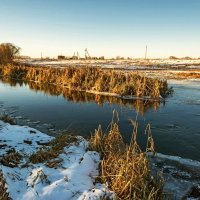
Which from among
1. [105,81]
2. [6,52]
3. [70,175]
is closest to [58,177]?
[70,175]

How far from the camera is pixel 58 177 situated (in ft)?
16.3

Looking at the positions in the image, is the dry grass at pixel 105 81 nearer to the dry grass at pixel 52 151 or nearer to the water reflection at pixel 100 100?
the water reflection at pixel 100 100

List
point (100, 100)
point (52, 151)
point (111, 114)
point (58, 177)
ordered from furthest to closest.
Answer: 1. point (100, 100)
2. point (111, 114)
3. point (52, 151)
4. point (58, 177)

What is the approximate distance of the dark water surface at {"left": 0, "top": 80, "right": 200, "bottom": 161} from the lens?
824 centimetres

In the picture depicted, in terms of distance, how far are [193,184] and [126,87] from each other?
10.4m

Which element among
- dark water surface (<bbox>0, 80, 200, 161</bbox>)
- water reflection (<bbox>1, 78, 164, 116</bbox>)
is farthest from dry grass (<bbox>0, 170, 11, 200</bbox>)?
water reflection (<bbox>1, 78, 164, 116</bbox>)

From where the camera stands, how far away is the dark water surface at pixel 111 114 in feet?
27.0

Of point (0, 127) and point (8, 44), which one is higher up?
point (8, 44)

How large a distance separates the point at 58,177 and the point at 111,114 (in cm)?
673

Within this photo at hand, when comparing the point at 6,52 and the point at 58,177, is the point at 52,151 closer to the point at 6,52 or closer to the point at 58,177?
the point at 58,177

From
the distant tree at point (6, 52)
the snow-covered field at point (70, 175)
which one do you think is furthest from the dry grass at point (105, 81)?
the distant tree at point (6, 52)

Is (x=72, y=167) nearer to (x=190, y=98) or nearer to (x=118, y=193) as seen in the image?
(x=118, y=193)

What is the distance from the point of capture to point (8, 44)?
38.2 metres

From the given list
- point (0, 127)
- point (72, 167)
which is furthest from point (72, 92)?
point (72, 167)
